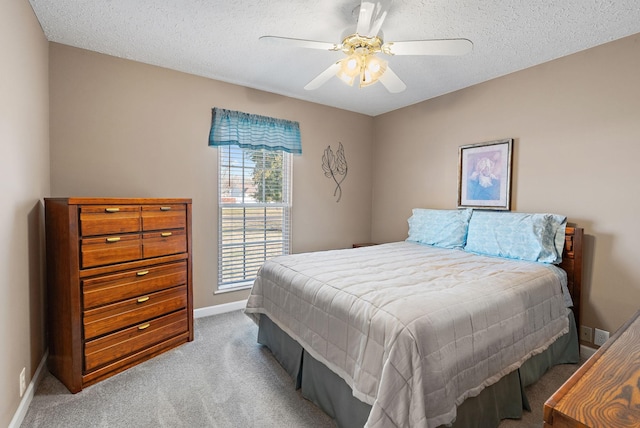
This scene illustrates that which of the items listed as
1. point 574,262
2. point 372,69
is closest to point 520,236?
point 574,262

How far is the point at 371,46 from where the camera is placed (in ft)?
6.45

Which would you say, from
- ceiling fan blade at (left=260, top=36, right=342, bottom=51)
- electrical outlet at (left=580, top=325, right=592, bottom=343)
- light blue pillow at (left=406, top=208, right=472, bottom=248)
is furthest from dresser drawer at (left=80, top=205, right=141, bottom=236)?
electrical outlet at (left=580, top=325, right=592, bottom=343)

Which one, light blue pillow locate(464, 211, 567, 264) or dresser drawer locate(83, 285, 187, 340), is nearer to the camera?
dresser drawer locate(83, 285, 187, 340)

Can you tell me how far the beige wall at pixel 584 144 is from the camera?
91.4 inches

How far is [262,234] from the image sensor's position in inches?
144

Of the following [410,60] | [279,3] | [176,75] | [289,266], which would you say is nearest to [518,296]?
[289,266]

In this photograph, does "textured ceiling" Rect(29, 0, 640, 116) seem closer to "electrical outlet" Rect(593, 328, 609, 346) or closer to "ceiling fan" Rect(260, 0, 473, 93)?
"ceiling fan" Rect(260, 0, 473, 93)

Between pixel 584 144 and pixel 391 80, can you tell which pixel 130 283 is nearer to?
pixel 391 80

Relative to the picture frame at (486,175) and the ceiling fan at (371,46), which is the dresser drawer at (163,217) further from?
the picture frame at (486,175)

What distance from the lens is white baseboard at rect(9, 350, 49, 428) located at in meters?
1.66

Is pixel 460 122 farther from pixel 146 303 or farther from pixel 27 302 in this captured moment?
pixel 27 302

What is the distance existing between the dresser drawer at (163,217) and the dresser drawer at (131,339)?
2.45 ft

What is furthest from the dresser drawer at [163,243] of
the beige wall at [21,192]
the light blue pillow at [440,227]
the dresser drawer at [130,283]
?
the light blue pillow at [440,227]

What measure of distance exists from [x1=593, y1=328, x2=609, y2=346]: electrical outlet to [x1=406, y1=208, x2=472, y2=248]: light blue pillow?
1.21 meters
